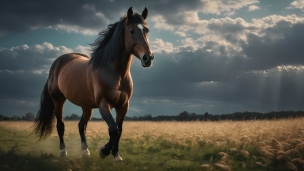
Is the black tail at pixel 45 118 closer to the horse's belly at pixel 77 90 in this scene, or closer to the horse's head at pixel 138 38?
the horse's belly at pixel 77 90

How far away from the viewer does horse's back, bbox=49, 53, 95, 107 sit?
27.0 ft

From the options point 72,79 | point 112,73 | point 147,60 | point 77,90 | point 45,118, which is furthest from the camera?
point 45,118

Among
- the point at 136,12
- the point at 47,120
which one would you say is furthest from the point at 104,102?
the point at 47,120

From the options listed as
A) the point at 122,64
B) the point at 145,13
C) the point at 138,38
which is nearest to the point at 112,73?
the point at 122,64

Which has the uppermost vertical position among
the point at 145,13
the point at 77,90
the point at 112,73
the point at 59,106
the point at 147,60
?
the point at 145,13

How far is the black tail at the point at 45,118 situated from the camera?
10398 mm

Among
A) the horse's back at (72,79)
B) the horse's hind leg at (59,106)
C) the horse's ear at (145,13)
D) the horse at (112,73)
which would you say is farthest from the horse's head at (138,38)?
the horse's hind leg at (59,106)

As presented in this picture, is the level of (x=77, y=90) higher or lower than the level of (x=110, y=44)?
lower

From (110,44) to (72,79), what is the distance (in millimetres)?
2003

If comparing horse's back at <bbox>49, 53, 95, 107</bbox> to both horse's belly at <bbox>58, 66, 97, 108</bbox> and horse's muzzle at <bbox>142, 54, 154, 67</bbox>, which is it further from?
horse's muzzle at <bbox>142, 54, 154, 67</bbox>

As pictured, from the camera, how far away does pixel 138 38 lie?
22.0 ft

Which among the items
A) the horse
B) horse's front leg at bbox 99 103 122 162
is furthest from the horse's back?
horse's front leg at bbox 99 103 122 162

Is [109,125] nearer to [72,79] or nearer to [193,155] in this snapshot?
[72,79]

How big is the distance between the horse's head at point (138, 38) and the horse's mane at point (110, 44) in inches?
1.1
